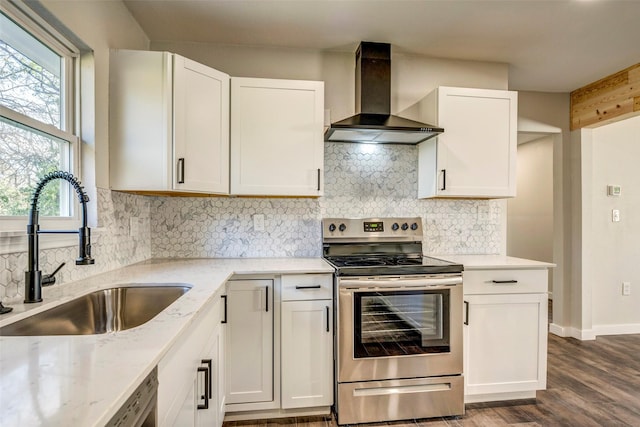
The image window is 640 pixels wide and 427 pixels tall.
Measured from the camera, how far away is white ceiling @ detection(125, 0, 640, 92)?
2.02 metres

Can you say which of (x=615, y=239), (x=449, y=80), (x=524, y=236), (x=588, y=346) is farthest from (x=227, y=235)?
(x=524, y=236)

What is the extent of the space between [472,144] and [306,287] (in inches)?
63.3

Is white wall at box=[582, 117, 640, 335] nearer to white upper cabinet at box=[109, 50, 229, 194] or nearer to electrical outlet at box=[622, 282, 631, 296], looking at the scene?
electrical outlet at box=[622, 282, 631, 296]

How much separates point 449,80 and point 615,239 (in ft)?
8.56

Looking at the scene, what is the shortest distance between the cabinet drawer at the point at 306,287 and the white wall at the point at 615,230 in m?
3.11

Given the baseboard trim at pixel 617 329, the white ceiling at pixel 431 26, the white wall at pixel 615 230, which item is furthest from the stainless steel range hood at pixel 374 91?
the baseboard trim at pixel 617 329

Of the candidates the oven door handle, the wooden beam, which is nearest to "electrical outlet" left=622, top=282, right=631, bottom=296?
the wooden beam

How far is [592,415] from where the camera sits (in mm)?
2072

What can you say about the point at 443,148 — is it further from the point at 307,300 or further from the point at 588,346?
the point at 588,346

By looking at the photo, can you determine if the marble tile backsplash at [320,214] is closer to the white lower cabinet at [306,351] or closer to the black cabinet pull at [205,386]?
the white lower cabinet at [306,351]

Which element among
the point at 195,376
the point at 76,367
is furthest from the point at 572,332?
the point at 76,367

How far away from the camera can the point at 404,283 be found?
6.53 ft

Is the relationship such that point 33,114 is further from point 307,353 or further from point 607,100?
point 607,100

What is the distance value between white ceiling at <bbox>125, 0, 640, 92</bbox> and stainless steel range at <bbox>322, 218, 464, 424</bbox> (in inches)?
63.0
